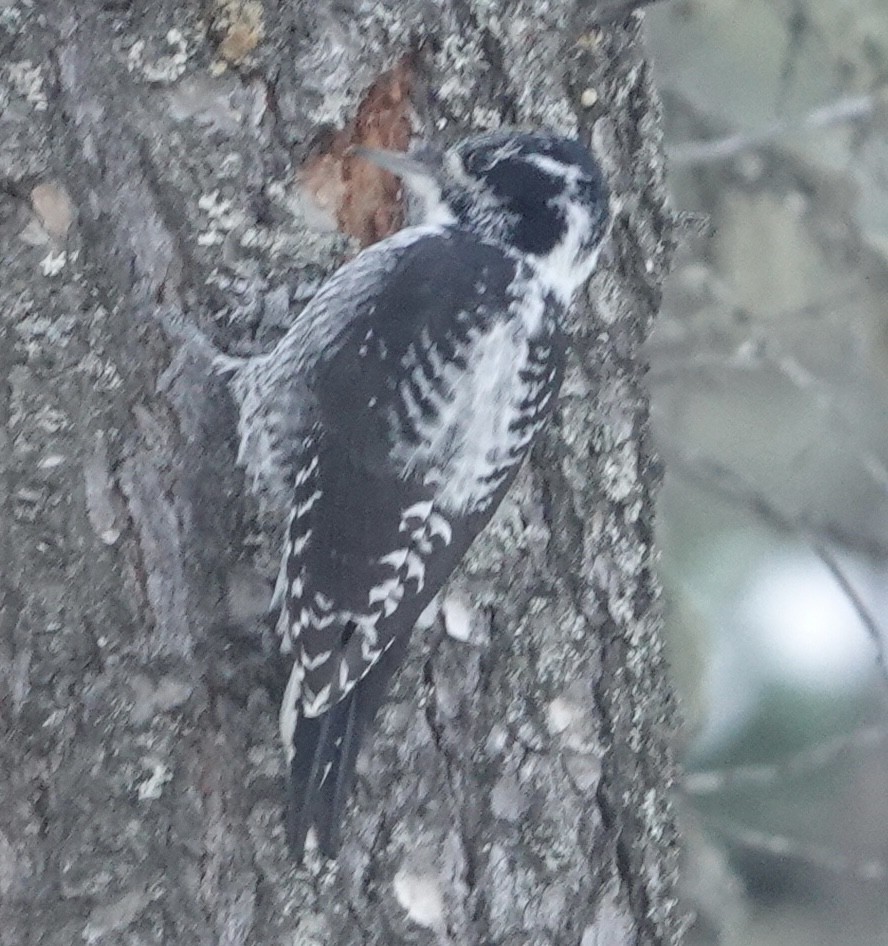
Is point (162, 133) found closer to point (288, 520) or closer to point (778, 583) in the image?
point (288, 520)

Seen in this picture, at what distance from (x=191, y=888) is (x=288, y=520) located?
0.41 metres

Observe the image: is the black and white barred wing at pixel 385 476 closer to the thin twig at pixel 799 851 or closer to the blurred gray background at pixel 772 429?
the blurred gray background at pixel 772 429

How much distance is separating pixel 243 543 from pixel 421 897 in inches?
17.3

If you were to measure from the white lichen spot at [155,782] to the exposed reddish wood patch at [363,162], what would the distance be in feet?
2.14

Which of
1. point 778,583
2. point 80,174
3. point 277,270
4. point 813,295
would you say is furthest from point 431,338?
point 778,583

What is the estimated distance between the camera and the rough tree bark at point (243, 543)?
1370 millimetres

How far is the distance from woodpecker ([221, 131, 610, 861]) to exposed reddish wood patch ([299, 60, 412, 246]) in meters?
0.04

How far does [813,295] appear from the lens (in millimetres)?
2971

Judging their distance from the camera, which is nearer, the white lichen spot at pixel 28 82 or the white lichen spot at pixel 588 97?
the white lichen spot at pixel 28 82

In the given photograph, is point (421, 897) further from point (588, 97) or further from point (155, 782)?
point (588, 97)

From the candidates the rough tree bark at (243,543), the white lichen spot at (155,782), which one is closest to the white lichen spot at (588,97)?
the rough tree bark at (243,543)

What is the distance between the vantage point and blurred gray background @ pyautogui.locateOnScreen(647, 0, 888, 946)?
2658mm

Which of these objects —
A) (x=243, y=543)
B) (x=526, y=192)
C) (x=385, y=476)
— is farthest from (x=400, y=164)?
(x=243, y=543)

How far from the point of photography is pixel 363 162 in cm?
158
